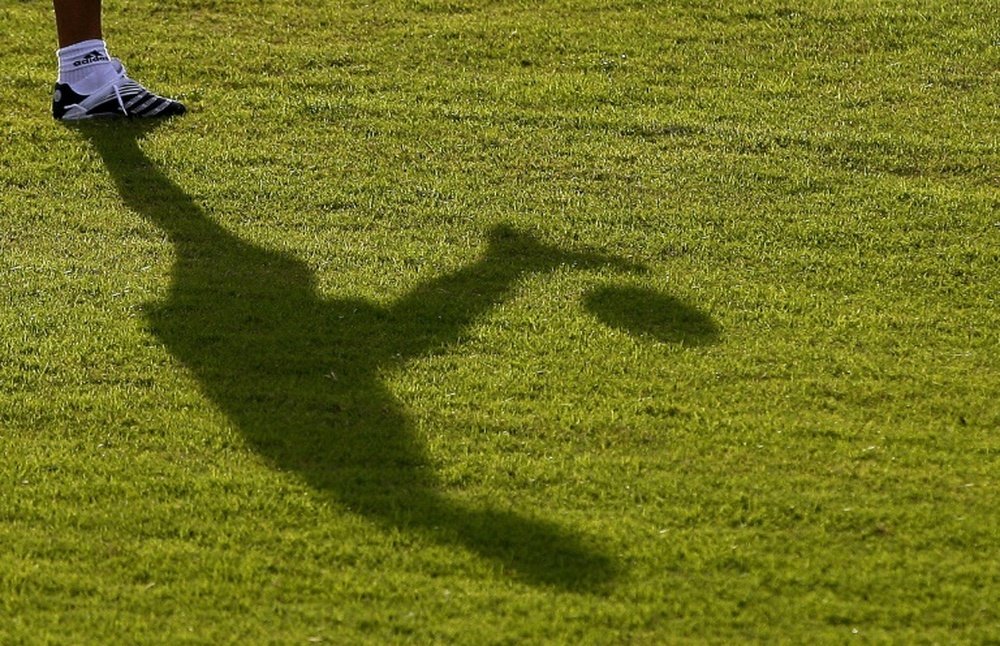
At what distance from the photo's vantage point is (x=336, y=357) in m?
5.67

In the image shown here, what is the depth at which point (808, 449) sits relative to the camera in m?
5.02

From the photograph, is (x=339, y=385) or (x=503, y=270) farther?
(x=503, y=270)

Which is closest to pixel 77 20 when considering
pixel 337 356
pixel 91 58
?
pixel 91 58

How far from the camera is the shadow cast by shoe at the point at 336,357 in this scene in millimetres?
4578

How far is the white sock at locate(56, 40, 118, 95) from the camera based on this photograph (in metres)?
7.94

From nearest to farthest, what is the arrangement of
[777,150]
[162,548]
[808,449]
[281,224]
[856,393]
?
[162,548], [808,449], [856,393], [281,224], [777,150]

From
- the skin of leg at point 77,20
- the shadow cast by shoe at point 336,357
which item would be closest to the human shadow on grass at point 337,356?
the shadow cast by shoe at point 336,357

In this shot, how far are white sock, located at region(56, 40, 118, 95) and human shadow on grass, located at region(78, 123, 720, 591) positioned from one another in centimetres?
81

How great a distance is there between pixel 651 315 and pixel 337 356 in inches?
50.3

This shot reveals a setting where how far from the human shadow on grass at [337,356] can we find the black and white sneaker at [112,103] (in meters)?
0.72

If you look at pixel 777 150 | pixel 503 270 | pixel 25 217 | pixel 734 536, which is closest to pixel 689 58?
pixel 777 150

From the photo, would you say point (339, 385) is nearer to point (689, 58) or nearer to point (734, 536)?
point (734, 536)

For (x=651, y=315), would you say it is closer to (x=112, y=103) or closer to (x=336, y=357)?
(x=336, y=357)

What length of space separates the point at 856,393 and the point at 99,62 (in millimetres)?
4575
